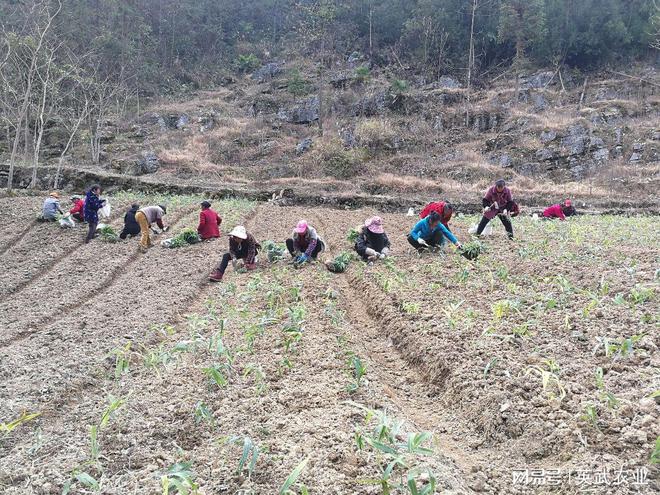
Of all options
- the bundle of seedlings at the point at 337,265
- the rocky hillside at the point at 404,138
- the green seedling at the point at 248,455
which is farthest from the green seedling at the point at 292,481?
the rocky hillside at the point at 404,138

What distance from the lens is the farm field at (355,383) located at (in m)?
2.52

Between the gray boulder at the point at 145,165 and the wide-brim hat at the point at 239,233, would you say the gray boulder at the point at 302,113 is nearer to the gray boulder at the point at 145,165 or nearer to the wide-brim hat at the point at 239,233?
the gray boulder at the point at 145,165

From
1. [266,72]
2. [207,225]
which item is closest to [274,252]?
[207,225]

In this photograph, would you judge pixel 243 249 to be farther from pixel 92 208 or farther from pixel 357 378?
pixel 92 208

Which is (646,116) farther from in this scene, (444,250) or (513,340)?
(513,340)

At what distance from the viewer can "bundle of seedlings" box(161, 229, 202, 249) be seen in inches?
423

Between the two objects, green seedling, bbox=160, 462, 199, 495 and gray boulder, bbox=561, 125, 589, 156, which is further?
gray boulder, bbox=561, 125, 589, 156

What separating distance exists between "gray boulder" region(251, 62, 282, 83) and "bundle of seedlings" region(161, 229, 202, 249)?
39.6 meters

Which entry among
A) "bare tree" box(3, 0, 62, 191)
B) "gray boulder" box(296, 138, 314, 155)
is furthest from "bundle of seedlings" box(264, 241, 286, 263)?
"gray boulder" box(296, 138, 314, 155)

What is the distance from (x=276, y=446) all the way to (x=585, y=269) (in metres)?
4.90

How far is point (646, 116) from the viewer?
31.5m

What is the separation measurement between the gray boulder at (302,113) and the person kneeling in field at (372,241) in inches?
1207

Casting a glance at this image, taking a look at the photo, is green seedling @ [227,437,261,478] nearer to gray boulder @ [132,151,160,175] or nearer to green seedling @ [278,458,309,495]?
green seedling @ [278,458,309,495]

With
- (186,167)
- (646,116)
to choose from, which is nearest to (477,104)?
(646,116)
